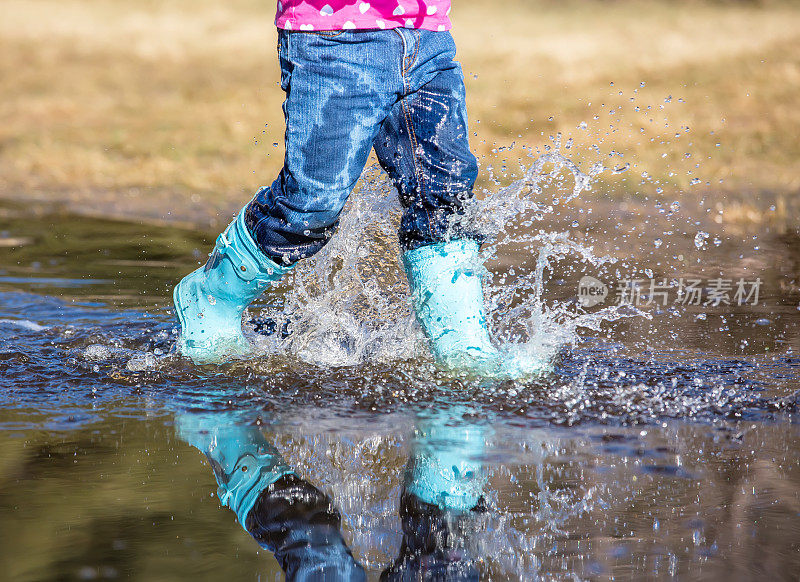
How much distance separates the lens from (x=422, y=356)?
2934 mm

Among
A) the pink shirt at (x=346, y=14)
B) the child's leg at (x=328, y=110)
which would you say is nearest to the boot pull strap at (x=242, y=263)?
the child's leg at (x=328, y=110)

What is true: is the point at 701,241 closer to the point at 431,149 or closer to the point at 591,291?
the point at 591,291

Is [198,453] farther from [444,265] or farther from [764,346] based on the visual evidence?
[764,346]

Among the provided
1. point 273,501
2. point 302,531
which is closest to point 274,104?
point 273,501

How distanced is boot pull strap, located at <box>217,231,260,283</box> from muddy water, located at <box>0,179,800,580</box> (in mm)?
254

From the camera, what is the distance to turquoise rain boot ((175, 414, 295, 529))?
2137 mm

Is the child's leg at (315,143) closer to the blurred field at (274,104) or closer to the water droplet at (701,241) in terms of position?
the blurred field at (274,104)

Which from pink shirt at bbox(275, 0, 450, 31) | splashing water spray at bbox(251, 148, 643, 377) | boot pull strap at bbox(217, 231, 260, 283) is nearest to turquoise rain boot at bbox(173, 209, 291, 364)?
boot pull strap at bbox(217, 231, 260, 283)

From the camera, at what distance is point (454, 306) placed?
2826 millimetres

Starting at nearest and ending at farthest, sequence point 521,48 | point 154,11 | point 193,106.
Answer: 1. point 193,106
2. point 521,48
3. point 154,11

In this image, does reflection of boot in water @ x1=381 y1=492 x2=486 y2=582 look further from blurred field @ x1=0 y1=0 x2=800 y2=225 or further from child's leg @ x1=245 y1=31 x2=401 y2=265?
blurred field @ x1=0 y1=0 x2=800 y2=225

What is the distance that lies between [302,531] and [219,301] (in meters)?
1.13

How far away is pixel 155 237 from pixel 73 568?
10.3ft

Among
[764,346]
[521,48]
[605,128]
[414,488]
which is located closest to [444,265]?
[414,488]
